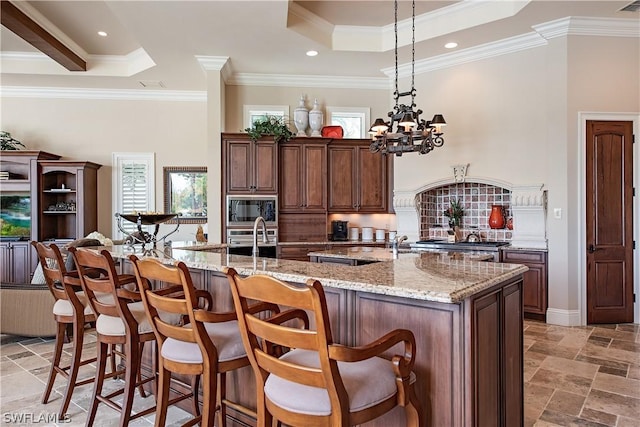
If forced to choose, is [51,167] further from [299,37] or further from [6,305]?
[299,37]

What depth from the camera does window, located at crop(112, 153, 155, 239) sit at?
680cm

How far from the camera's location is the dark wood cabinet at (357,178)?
6.01 metres

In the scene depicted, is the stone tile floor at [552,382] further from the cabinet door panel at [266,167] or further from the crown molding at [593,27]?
the crown molding at [593,27]

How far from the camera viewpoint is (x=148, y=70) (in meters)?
5.90

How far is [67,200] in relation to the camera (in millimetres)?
6551

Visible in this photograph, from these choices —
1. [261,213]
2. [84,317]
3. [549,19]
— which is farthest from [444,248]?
[84,317]

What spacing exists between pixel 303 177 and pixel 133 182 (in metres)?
3.03

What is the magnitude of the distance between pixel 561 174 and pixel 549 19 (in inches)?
68.3

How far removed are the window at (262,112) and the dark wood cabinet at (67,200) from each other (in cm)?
258

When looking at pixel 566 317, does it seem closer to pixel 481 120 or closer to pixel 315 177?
pixel 481 120

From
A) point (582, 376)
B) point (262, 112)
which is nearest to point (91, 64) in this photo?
point (262, 112)

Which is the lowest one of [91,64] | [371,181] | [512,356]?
[512,356]

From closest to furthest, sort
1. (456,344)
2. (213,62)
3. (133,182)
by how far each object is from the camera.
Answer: (456,344), (213,62), (133,182)

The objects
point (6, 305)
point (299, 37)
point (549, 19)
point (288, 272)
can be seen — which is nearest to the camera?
point (288, 272)
